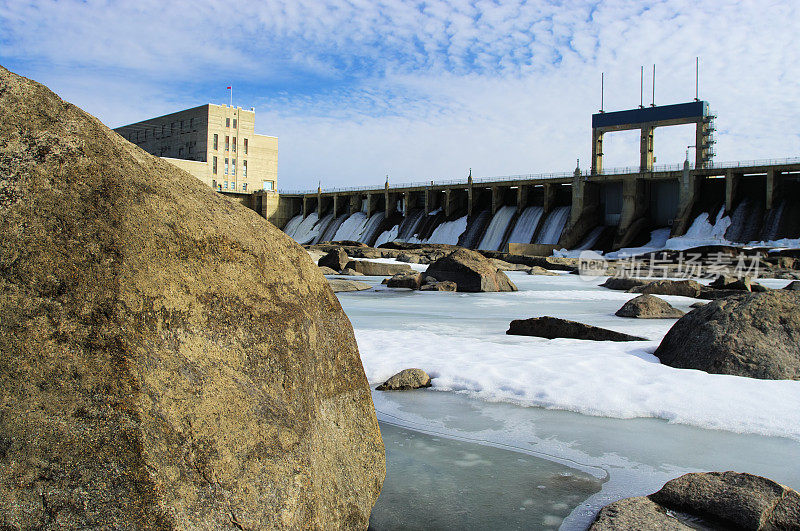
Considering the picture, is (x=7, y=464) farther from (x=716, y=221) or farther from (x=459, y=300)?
(x=716, y=221)

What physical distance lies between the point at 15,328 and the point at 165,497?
1.95ft

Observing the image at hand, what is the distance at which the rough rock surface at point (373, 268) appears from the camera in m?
23.3

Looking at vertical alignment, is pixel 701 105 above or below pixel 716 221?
above

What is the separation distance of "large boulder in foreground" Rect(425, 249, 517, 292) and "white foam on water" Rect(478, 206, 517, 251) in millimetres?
22118

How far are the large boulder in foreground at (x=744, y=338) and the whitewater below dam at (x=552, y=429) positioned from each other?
0.26 metres

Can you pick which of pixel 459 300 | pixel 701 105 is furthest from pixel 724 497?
pixel 701 105

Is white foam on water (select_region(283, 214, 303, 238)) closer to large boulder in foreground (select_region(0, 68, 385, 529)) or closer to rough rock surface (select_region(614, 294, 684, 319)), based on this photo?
rough rock surface (select_region(614, 294, 684, 319))

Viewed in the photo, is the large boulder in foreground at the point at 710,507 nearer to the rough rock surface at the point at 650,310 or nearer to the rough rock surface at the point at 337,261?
the rough rock surface at the point at 650,310

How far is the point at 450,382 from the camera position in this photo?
540cm

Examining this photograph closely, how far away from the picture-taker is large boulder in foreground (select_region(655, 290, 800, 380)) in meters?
5.25

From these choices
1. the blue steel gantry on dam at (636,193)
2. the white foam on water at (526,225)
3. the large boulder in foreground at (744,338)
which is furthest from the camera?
the white foam on water at (526,225)

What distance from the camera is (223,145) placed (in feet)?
206

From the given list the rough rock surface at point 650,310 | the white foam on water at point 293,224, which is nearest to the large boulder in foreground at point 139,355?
the rough rock surface at point 650,310

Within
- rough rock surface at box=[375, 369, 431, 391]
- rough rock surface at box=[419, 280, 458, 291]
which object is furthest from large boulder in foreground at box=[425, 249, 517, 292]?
rough rock surface at box=[375, 369, 431, 391]
